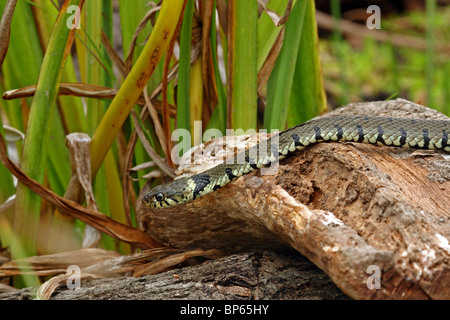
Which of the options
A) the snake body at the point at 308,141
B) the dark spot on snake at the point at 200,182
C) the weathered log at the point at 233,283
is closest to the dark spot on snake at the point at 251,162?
the snake body at the point at 308,141

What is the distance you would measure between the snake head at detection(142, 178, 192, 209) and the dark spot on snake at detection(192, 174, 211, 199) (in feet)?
0.16

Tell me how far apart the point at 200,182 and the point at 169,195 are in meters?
0.21

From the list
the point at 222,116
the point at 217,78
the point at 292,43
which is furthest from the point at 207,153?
the point at 292,43

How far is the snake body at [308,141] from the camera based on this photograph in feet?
9.39

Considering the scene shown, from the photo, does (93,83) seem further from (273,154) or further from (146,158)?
(273,154)

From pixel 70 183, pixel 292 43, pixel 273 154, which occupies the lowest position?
pixel 70 183

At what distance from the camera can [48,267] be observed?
3.12 metres

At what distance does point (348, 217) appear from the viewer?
2.27m

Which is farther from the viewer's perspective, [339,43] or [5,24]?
[339,43]

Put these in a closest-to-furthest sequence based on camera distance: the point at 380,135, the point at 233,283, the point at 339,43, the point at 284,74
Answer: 1. the point at 233,283
2. the point at 380,135
3. the point at 284,74
4. the point at 339,43

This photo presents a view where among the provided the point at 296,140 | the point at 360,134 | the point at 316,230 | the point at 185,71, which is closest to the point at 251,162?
the point at 296,140

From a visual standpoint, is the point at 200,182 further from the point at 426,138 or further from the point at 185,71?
the point at 426,138

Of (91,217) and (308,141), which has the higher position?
(308,141)
